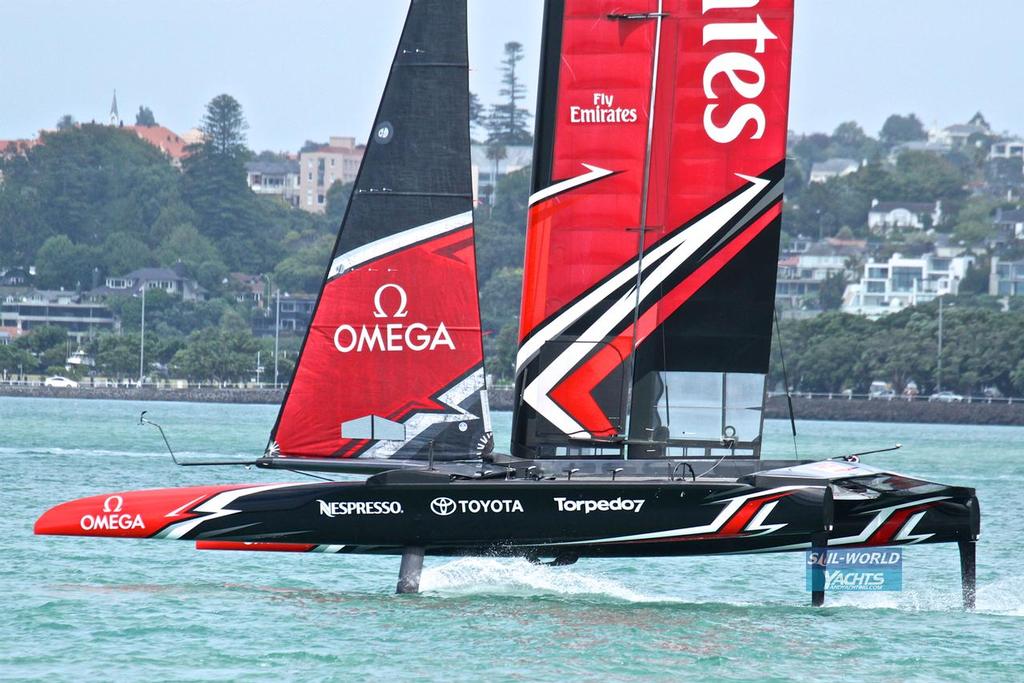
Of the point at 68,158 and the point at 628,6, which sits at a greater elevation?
the point at 68,158

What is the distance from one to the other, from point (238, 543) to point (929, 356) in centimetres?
7601

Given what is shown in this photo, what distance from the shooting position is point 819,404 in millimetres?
85000

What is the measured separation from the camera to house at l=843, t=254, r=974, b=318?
397ft

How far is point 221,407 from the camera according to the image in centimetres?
8725

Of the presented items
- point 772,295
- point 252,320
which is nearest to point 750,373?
point 772,295

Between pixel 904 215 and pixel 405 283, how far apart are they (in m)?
141

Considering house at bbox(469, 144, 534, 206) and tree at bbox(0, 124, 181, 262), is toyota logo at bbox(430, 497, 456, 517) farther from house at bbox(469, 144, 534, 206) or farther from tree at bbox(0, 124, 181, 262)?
house at bbox(469, 144, 534, 206)

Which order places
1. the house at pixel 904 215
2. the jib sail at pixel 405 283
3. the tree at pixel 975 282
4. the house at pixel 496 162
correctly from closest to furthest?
the jib sail at pixel 405 283 < the tree at pixel 975 282 < the house at pixel 904 215 < the house at pixel 496 162

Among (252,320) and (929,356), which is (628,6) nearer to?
(929,356)

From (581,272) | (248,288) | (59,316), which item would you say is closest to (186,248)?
(248,288)

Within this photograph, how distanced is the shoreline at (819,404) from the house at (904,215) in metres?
61.4

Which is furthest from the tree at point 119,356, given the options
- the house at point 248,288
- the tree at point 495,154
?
the tree at point 495,154

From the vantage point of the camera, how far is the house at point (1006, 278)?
4592 inches

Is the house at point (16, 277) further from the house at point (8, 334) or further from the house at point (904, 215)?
the house at point (904, 215)
